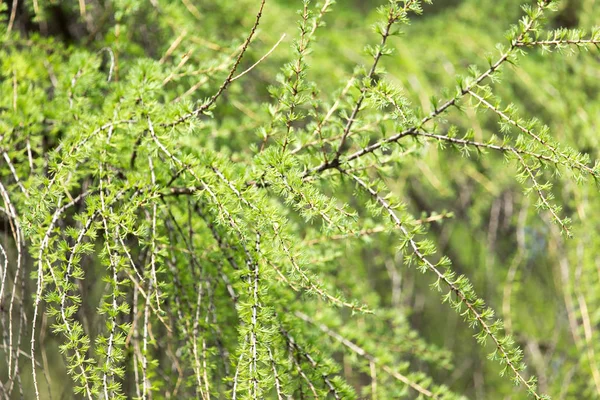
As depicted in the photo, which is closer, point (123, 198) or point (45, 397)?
point (123, 198)

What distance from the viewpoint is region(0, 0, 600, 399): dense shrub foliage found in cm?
77

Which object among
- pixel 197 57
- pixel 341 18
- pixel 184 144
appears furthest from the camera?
pixel 341 18

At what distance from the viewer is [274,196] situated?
4.65 ft

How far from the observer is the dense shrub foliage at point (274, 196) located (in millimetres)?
766

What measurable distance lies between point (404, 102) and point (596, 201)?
3.75ft

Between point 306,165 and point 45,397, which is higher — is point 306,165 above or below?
above

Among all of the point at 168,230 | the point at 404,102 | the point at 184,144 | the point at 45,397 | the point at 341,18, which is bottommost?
the point at 45,397

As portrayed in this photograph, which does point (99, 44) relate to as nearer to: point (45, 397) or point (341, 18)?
point (341, 18)

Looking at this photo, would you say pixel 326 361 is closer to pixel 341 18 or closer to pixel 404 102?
pixel 404 102

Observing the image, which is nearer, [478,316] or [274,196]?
[478,316]

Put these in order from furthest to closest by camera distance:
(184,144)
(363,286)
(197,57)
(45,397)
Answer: (45,397), (363,286), (197,57), (184,144)

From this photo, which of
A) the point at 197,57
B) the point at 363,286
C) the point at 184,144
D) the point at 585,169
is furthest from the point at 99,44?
the point at 585,169

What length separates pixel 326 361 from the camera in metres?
0.88

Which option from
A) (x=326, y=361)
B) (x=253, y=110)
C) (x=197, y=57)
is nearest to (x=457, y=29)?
(x=253, y=110)
